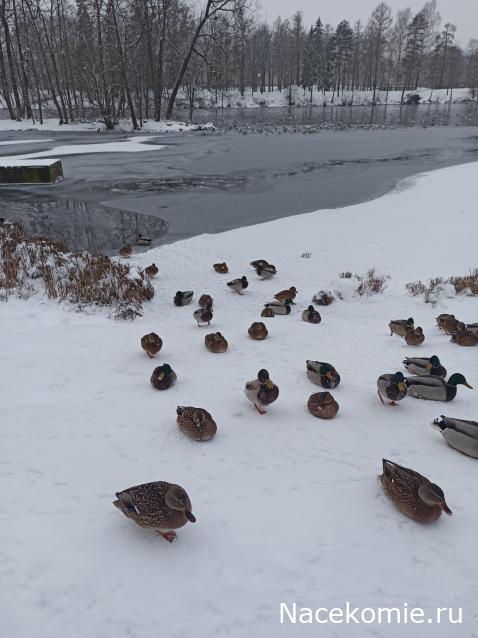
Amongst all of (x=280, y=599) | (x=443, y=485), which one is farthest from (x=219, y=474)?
(x=443, y=485)

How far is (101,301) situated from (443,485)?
625cm

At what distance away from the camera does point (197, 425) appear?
3.79 metres

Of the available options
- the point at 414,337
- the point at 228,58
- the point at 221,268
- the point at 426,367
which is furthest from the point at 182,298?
the point at 228,58

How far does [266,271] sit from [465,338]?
14.1 ft

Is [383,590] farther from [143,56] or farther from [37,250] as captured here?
[143,56]

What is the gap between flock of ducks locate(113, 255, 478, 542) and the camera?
2.74 meters

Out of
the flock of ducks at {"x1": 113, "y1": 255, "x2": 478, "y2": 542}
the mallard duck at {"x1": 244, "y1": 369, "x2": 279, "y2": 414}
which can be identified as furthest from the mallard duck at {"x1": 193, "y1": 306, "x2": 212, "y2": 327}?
the mallard duck at {"x1": 244, "y1": 369, "x2": 279, "y2": 414}

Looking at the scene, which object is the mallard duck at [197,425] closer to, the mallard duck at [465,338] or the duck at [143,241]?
the mallard duck at [465,338]

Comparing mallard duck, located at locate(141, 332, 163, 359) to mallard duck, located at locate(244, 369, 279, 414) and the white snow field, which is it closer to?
the white snow field

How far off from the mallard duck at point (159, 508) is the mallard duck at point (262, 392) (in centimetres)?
164

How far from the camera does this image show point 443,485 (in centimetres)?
333

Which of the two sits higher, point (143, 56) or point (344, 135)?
point (143, 56)

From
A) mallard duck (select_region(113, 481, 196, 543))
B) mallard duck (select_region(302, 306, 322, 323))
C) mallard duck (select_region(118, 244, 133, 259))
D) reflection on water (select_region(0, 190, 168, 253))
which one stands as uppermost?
reflection on water (select_region(0, 190, 168, 253))

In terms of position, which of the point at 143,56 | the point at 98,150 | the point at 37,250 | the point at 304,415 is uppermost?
the point at 143,56
